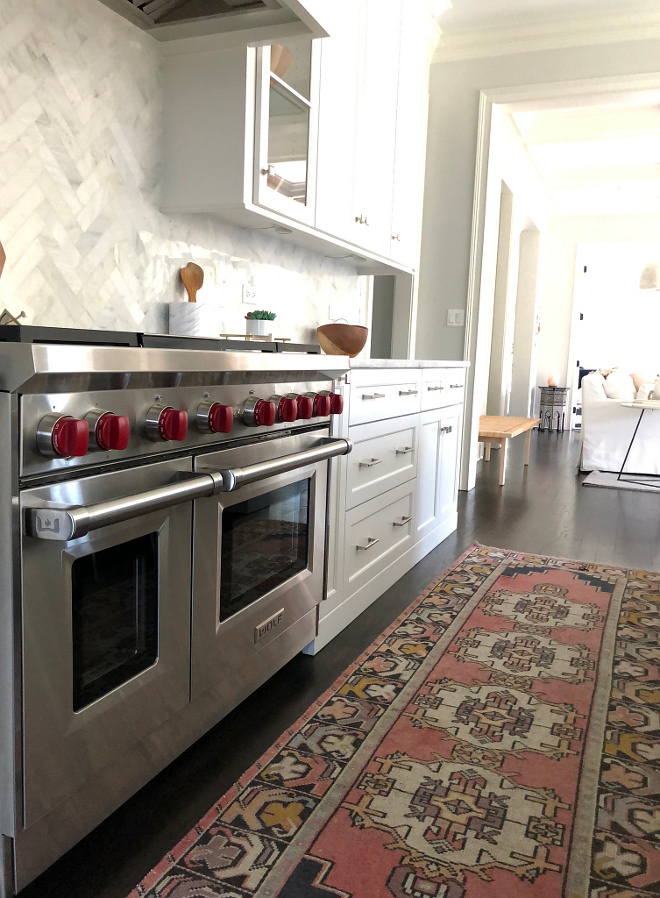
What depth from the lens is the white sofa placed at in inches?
234

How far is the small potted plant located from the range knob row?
26.0 inches

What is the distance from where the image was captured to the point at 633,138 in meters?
6.88

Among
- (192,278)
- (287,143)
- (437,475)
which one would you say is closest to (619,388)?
(437,475)

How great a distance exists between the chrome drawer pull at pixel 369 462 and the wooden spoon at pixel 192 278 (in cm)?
77

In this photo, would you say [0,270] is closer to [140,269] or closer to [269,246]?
[140,269]

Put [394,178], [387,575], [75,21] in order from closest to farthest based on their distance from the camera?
1. [75,21]
2. [387,575]
3. [394,178]

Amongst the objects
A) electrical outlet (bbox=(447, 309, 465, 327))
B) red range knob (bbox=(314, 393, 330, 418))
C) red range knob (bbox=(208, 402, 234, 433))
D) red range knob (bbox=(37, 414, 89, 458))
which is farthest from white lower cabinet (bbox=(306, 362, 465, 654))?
electrical outlet (bbox=(447, 309, 465, 327))

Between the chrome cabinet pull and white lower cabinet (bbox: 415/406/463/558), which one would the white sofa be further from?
the chrome cabinet pull

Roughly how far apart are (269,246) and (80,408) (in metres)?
1.86

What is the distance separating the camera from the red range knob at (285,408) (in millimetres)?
1752

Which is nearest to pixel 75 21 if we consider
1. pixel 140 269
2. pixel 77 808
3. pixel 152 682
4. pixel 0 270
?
pixel 140 269

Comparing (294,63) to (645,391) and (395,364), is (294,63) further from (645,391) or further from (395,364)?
(645,391)

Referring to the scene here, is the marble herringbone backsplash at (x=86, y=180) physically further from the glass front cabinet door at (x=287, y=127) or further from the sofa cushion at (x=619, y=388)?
the sofa cushion at (x=619, y=388)

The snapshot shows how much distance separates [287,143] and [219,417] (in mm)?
1304
